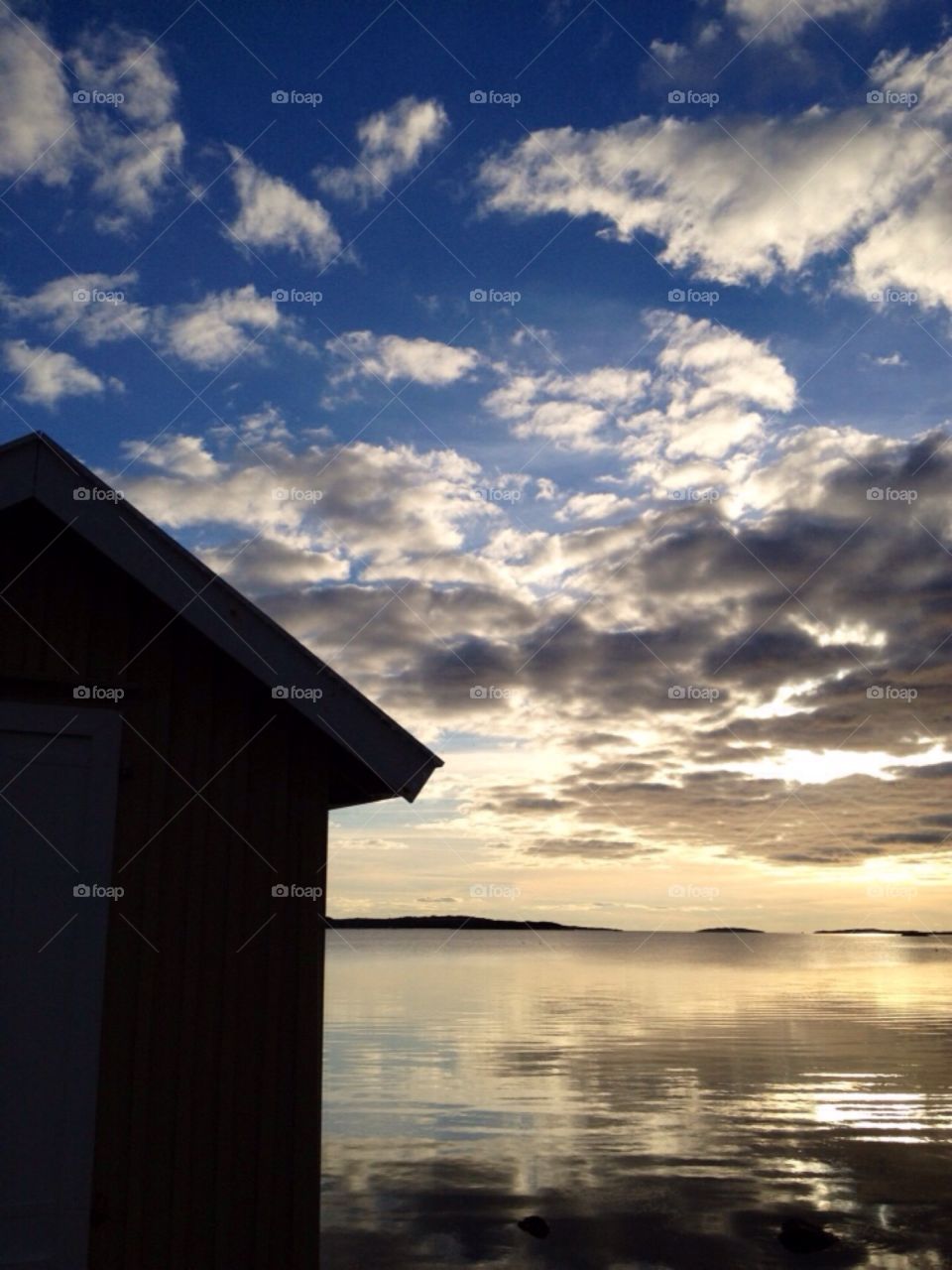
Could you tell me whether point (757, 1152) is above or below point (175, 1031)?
below

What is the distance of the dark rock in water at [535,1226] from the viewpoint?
46.5ft

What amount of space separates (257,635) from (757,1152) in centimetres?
1625

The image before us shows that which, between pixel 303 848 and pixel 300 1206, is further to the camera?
pixel 303 848

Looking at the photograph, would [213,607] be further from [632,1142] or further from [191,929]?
[632,1142]

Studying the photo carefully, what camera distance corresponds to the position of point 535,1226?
1429 centimetres

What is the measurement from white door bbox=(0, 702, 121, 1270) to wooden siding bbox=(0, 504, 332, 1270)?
0.11 m

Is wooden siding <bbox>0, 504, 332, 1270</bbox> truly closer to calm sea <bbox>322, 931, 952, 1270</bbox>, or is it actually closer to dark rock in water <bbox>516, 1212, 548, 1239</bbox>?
calm sea <bbox>322, 931, 952, 1270</bbox>

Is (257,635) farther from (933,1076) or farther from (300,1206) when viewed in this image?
(933,1076)

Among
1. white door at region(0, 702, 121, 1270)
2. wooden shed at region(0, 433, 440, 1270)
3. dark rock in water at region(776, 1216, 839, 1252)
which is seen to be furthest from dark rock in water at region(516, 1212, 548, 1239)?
white door at region(0, 702, 121, 1270)

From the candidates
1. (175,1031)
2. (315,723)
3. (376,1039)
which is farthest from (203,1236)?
(376,1039)

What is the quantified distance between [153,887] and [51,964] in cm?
75

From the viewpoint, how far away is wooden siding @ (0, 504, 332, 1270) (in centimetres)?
689

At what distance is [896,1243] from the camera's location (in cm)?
1429

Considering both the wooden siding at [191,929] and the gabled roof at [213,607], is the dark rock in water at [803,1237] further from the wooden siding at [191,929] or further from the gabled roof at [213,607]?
the gabled roof at [213,607]
